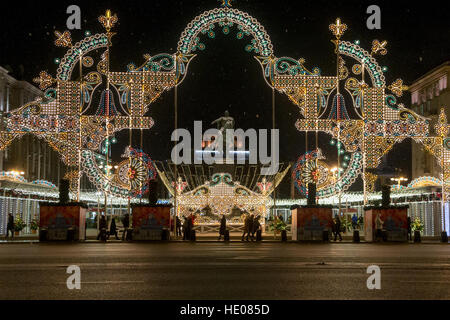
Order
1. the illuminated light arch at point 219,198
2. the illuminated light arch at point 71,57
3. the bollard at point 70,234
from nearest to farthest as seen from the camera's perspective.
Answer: the bollard at point 70,234
the illuminated light arch at point 71,57
the illuminated light arch at point 219,198

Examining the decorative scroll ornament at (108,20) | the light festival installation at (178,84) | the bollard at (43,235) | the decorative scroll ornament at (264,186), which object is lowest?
the bollard at (43,235)

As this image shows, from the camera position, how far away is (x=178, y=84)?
108 ft

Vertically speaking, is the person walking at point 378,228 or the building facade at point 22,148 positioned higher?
the building facade at point 22,148

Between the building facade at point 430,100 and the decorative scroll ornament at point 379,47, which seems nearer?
the decorative scroll ornament at point 379,47

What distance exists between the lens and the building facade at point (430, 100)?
7012 cm

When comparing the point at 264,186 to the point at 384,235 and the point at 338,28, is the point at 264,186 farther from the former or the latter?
the point at 338,28

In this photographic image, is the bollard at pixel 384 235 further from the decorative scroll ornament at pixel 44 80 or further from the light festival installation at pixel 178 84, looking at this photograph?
the decorative scroll ornament at pixel 44 80

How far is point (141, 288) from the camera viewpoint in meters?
11.3

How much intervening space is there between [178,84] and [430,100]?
49.3 meters

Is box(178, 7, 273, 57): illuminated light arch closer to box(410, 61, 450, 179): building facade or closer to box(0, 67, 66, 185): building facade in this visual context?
box(0, 67, 66, 185): building facade

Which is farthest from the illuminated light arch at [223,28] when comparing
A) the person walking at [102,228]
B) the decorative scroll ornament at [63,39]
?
the person walking at [102,228]

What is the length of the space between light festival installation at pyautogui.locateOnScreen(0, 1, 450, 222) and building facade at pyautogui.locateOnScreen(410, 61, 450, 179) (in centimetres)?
3660

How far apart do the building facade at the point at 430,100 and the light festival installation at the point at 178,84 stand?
1441 inches
